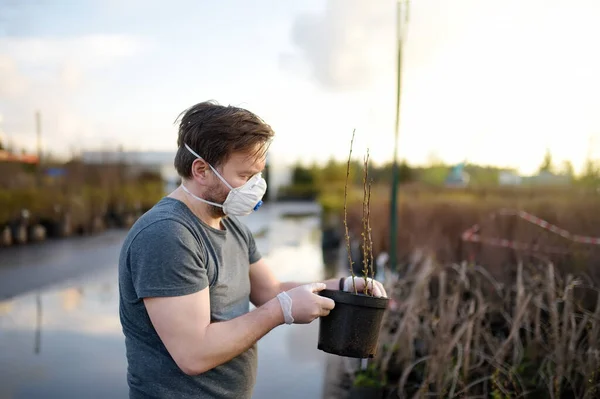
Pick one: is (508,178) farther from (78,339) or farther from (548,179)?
(78,339)

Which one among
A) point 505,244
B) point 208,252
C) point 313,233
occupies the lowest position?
point 313,233

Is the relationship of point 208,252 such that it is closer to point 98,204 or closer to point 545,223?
point 545,223

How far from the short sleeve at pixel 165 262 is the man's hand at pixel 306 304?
0.25 metres

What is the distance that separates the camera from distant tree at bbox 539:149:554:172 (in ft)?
21.4

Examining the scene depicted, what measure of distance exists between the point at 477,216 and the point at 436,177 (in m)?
4.08

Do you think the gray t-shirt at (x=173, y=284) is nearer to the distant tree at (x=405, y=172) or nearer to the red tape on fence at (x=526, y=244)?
the red tape on fence at (x=526, y=244)

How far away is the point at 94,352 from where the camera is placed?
479 cm

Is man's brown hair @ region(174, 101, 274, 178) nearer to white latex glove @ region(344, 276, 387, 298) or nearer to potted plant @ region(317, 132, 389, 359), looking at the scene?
potted plant @ region(317, 132, 389, 359)

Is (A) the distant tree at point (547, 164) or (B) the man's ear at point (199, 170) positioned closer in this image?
(B) the man's ear at point (199, 170)

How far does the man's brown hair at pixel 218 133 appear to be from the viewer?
1.57 meters

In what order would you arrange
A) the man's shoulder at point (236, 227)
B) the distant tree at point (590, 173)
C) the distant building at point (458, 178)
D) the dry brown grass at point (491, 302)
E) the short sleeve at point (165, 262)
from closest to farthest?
1. the short sleeve at point (165, 262)
2. the man's shoulder at point (236, 227)
3. the dry brown grass at point (491, 302)
4. the distant tree at point (590, 173)
5. the distant building at point (458, 178)

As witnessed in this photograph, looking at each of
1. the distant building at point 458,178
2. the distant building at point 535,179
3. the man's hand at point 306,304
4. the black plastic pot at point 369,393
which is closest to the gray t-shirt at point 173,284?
the man's hand at point 306,304

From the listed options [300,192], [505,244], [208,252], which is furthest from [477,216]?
[300,192]

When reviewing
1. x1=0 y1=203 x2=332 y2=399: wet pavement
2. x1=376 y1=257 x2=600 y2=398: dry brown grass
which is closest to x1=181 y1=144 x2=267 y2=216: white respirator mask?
x1=376 y1=257 x2=600 y2=398: dry brown grass
